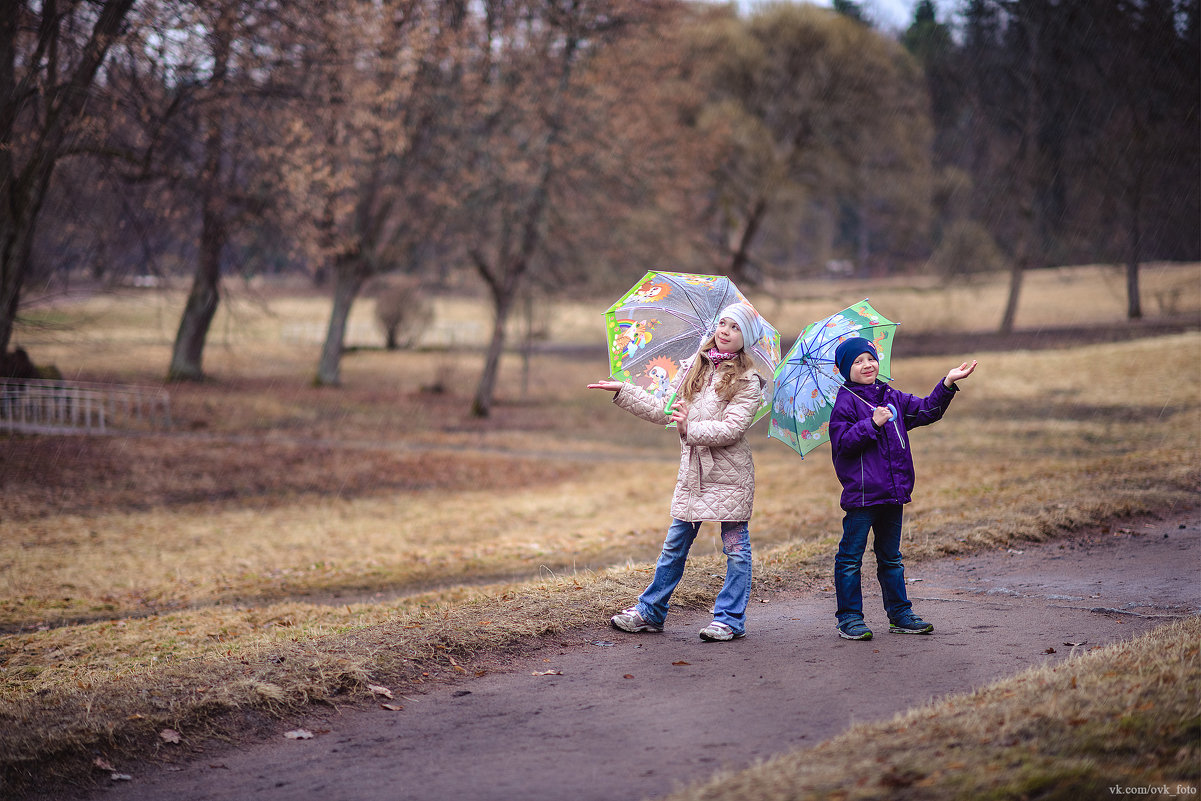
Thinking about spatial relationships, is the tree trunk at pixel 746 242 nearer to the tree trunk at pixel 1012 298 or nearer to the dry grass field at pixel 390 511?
the dry grass field at pixel 390 511

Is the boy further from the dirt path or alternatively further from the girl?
the girl

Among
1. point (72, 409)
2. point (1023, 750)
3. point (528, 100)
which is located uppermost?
point (528, 100)

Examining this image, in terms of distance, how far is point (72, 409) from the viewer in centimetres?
1877

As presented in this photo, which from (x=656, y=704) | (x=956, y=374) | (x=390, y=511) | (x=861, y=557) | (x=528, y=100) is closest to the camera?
(x=656, y=704)

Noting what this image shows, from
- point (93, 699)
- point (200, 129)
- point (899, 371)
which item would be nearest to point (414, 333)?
point (899, 371)

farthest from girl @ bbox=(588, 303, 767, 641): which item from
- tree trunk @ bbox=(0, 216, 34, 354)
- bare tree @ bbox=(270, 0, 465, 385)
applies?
tree trunk @ bbox=(0, 216, 34, 354)

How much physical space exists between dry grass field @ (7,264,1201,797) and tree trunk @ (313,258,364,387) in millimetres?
843

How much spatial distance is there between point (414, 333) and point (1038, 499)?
30.2 meters

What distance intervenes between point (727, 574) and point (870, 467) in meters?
1.02

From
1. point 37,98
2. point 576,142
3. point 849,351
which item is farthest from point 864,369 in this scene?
point 576,142

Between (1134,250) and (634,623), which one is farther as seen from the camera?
(1134,250)

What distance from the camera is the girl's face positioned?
5.61 m

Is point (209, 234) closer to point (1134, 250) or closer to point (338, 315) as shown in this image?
point (338, 315)

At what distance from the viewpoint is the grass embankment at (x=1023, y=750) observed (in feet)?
10.8
